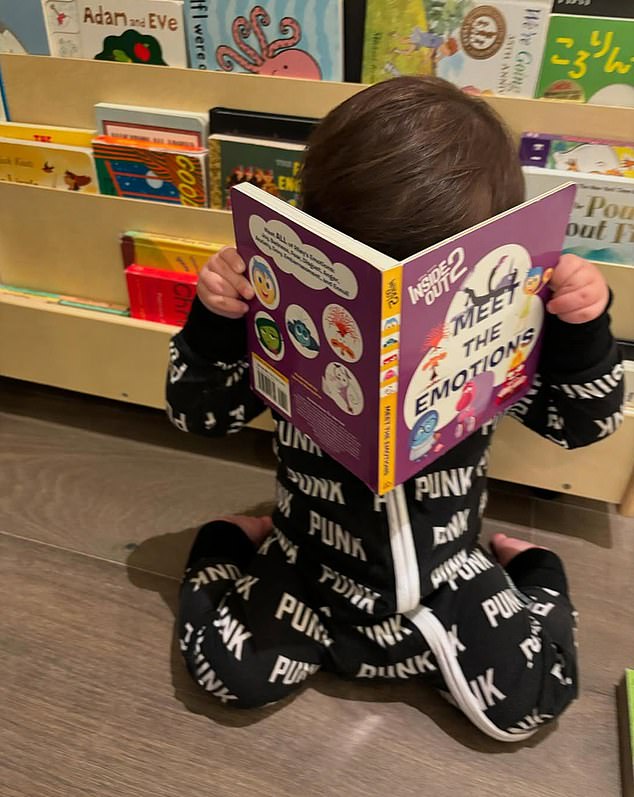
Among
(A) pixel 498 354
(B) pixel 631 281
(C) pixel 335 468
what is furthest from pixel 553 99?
(C) pixel 335 468

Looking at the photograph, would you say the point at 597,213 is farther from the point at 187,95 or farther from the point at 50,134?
the point at 50,134

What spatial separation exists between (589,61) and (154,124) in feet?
1.42

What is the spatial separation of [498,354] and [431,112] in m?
0.18

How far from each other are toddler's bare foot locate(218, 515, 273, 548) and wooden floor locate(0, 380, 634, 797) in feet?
0.21

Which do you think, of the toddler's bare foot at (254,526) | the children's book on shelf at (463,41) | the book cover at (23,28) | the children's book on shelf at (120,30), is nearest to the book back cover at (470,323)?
the children's book on shelf at (463,41)

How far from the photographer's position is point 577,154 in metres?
0.68

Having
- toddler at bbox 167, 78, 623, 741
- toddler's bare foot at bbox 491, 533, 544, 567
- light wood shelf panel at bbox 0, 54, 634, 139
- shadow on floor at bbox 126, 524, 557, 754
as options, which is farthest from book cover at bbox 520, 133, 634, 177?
shadow on floor at bbox 126, 524, 557, 754

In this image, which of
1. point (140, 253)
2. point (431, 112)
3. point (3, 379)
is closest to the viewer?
point (431, 112)

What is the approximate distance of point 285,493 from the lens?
2.33 feet

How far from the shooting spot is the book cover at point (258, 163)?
29.1 inches

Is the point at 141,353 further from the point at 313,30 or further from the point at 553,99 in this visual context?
the point at 553,99

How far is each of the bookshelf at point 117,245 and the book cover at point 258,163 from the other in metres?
0.04

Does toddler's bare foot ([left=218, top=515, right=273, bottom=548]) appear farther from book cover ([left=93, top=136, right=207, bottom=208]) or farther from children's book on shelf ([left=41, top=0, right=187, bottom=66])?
children's book on shelf ([left=41, top=0, right=187, bottom=66])

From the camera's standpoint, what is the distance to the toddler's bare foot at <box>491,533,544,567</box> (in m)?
0.82
